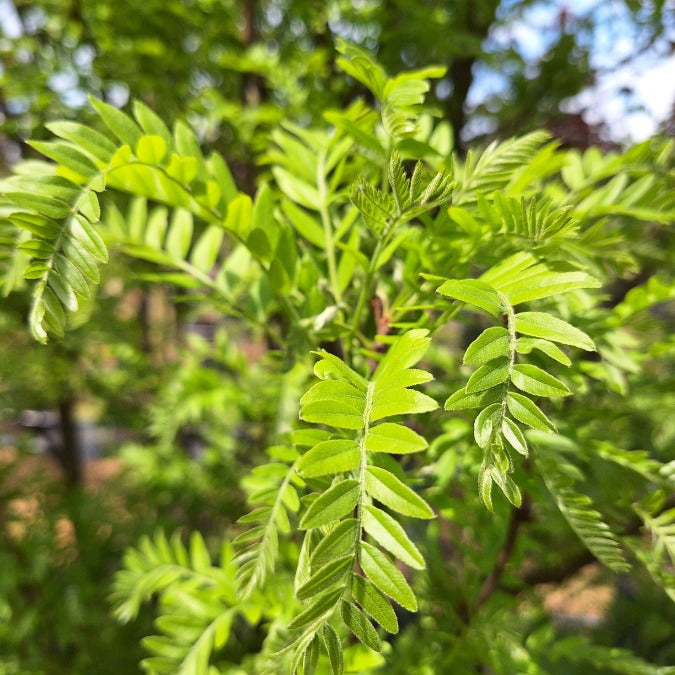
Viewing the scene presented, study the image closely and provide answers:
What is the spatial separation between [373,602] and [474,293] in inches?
9.0

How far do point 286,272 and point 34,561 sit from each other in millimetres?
1255

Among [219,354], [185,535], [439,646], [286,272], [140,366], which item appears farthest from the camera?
[185,535]

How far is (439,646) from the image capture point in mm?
808

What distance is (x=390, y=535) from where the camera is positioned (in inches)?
14.0

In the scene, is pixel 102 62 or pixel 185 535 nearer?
pixel 102 62

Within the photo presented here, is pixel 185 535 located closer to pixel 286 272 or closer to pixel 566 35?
pixel 286 272

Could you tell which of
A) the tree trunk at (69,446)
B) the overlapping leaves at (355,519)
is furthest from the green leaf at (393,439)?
the tree trunk at (69,446)

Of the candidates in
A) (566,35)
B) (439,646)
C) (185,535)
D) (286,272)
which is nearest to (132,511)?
(185,535)

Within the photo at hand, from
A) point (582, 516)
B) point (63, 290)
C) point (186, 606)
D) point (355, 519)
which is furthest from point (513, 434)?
point (186, 606)

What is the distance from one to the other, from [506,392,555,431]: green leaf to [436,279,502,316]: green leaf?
7cm

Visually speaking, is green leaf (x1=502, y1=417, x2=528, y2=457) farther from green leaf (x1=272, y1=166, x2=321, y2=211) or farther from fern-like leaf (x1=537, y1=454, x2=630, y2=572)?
green leaf (x1=272, y1=166, x2=321, y2=211)

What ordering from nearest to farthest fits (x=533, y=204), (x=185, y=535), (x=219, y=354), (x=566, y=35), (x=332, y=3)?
(x=533, y=204), (x=332, y=3), (x=219, y=354), (x=566, y=35), (x=185, y=535)

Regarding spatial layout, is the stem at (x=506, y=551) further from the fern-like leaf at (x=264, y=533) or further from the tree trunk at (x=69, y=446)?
the tree trunk at (x=69, y=446)

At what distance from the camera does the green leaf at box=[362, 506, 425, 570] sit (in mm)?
346
